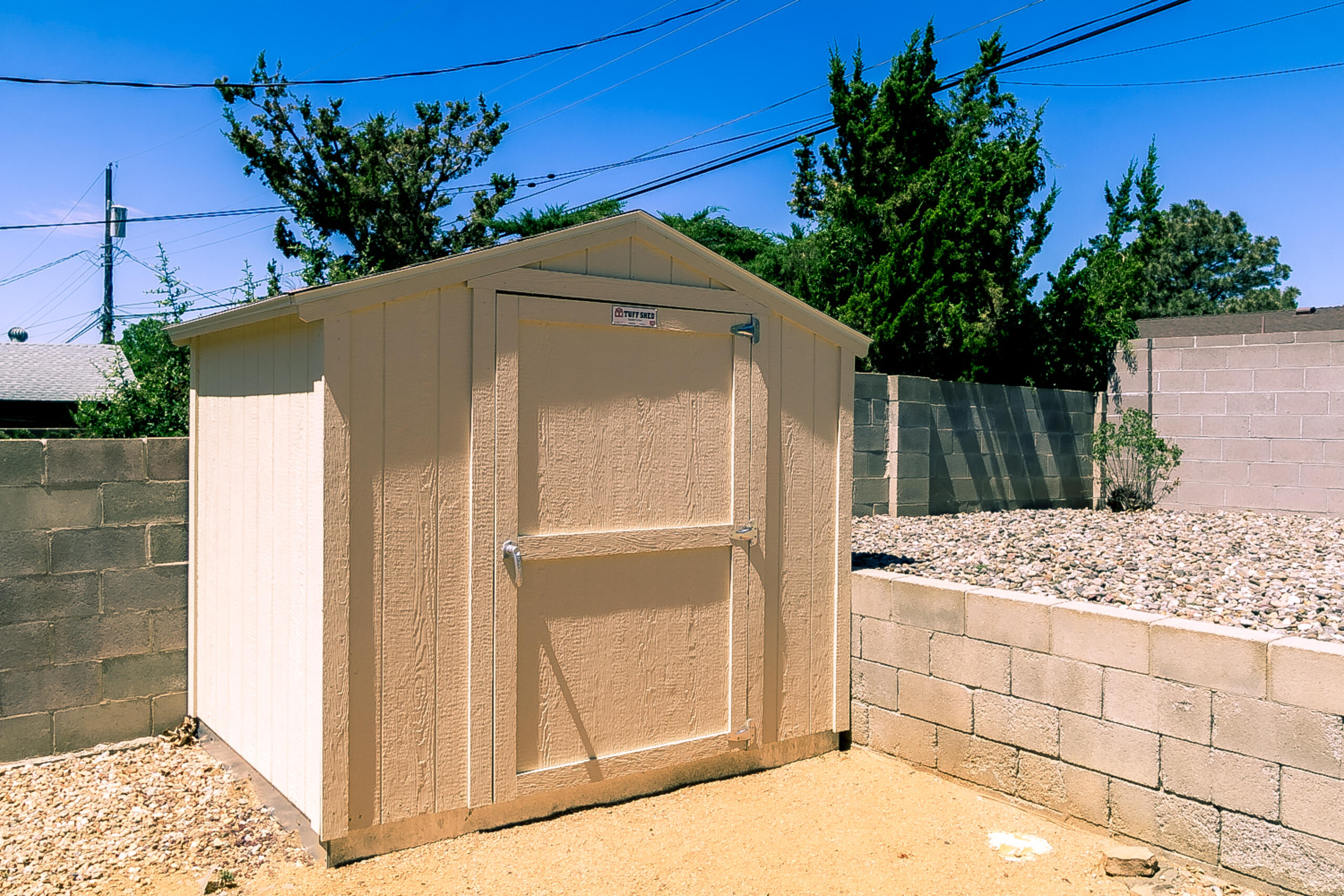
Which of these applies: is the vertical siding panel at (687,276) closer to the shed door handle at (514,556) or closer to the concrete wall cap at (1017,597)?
the shed door handle at (514,556)

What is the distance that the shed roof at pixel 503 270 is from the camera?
335 cm

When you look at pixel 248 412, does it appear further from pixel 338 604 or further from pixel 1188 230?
pixel 1188 230

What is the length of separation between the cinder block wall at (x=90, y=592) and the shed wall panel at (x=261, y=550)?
155 millimetres

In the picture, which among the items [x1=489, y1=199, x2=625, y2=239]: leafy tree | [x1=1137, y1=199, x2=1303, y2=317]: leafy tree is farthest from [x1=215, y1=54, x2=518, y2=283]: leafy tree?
[x1=1137, y1=199, x2=1303, y2=317]: leafy tree

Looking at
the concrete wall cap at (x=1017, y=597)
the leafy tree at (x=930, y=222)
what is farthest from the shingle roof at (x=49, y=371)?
the concrete wall cap at (x=1017, y=597)

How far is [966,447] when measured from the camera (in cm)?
908

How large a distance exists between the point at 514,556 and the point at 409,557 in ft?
1.40

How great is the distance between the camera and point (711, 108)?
15.9 metres

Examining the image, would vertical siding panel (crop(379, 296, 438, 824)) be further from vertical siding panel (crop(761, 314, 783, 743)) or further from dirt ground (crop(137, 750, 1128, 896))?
vertical siding panel (crop(761, 314, 783, 743))

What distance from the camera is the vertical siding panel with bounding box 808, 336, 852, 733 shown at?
15.4ft

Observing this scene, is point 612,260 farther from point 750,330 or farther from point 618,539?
point 618,539

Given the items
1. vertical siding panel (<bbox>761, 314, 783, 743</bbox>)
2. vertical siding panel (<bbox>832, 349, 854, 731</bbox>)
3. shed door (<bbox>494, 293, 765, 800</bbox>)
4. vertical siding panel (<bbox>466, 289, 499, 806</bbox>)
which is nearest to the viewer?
vertical siding panel (<bbox>466, 289, 499, 806</bbox>)

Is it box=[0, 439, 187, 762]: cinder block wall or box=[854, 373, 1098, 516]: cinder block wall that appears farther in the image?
box=[854, 373, 1098, 516]: cinder block wall

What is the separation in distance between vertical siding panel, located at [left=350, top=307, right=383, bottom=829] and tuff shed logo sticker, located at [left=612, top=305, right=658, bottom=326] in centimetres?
103
